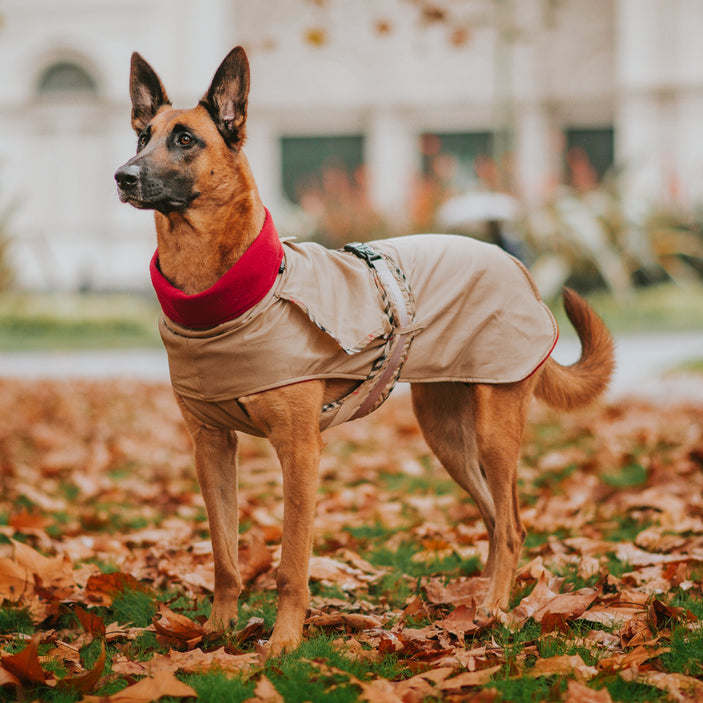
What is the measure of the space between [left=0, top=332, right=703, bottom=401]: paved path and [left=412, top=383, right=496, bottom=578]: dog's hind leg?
4867 mm

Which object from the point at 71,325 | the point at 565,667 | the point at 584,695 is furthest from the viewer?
the point at 71,325

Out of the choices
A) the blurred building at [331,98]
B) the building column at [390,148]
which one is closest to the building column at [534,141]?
the blurred building at [331,98]

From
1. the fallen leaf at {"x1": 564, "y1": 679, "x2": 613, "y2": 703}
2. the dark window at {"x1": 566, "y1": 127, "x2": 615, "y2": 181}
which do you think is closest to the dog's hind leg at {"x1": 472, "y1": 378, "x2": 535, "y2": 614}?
the fallen leaf at {"x1": 564, "y1": 679, "x2": 613, "y2": 703}

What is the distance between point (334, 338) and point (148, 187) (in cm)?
75

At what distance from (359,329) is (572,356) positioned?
249 inches

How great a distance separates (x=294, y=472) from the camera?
292cm

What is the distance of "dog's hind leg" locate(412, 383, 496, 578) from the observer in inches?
143

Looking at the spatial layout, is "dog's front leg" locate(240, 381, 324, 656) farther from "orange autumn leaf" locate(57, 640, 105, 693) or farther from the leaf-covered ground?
"orange autumn leaf" locate(57, 640, 105, 693)

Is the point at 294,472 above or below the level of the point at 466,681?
above

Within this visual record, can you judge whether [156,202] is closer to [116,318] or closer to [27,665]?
[27,665]

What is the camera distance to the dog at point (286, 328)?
9.39 ft

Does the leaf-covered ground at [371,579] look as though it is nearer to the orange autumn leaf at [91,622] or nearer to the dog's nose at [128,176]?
the orange autumn leaf at [91,622]

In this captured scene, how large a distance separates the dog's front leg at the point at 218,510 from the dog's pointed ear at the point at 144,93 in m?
1.04

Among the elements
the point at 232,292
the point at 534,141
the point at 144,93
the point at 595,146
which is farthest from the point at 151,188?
the point at 595,146
